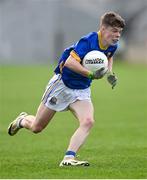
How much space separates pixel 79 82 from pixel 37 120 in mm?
1086

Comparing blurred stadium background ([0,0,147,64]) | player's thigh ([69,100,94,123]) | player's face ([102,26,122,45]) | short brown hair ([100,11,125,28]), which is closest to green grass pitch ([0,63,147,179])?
player's thigh ([69,100,94,123])

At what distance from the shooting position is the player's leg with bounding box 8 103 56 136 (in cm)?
1280

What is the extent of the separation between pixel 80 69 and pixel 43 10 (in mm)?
66016

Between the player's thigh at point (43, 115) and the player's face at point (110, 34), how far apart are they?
1.45 m

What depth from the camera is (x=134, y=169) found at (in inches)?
455

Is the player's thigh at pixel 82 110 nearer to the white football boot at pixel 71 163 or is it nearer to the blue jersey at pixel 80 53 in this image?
the blue jersey at pixel 80 53

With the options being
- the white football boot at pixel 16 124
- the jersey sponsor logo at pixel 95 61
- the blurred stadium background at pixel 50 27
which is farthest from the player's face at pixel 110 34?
the blurred stadium background at pixel 50 27

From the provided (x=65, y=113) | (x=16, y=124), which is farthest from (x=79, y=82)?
(x=65, y=113)

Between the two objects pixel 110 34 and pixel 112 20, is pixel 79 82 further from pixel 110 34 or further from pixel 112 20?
pixel 112 20

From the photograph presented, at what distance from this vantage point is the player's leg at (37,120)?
42.0 feet

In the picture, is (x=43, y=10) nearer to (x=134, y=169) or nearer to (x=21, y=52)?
(x=21, y=52)

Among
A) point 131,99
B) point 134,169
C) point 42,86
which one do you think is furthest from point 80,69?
point 42,86

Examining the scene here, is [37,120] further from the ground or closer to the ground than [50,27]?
closer to the ground

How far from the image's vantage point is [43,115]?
12867 mm
